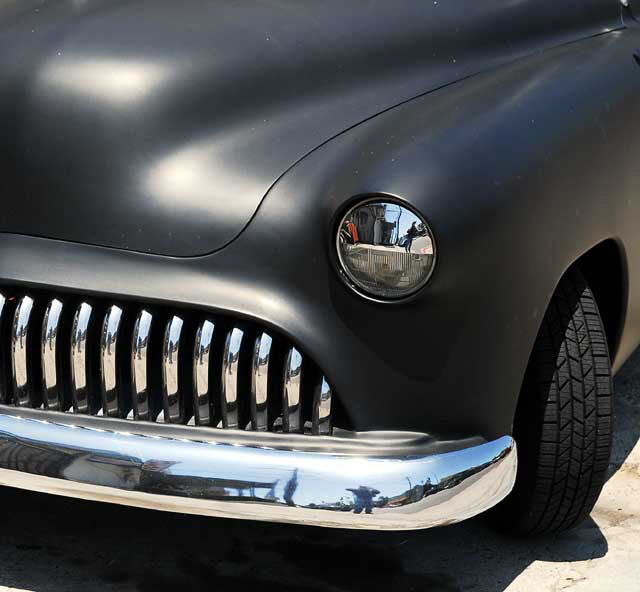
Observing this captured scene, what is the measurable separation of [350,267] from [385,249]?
7cm

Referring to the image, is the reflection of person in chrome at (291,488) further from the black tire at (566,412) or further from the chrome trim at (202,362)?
the black tire at (566,412)

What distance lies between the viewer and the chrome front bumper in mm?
2137

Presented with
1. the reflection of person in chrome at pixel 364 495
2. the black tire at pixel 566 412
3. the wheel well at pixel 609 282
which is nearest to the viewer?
the reflection of person in chrome at pixel 364 495

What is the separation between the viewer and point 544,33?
9.66ft

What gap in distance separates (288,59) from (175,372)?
0.75 m

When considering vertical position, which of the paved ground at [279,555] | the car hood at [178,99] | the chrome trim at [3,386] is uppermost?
the car hood at [178,99]

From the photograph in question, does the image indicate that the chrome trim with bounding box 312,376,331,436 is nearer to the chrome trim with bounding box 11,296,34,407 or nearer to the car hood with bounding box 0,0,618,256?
the car hood with bounding box 0,0,618,256

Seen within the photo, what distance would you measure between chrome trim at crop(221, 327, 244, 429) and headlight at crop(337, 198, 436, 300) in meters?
0.23

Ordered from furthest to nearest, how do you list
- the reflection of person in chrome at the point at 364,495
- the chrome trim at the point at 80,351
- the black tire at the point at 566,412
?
1. the black tire at the point at 566,412
2. the chrome trim at the point at 80,351
3. the reflection of person in chrome at the point at 364,495

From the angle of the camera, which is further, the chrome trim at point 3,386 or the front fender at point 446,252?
the chrome trim at point 3,386

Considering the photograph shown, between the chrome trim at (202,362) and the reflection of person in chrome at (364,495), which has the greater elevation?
the chrome trim at (202,362)

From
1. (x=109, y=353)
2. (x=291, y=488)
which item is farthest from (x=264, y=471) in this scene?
(x=109, y=353)

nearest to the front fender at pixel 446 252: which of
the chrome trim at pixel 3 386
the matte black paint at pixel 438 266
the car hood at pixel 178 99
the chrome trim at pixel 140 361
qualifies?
the matte black paint at pixel 438 266

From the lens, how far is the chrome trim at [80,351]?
224 centimetres
